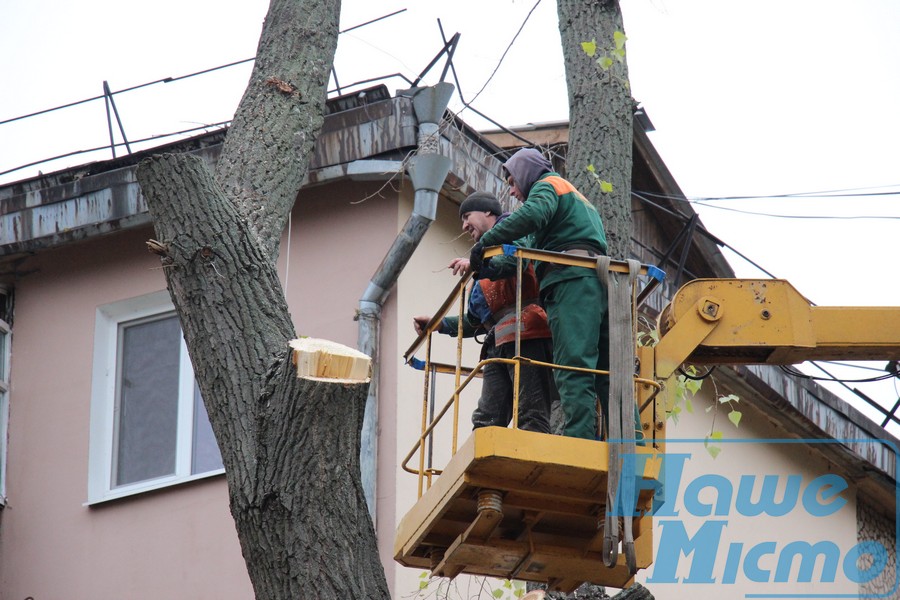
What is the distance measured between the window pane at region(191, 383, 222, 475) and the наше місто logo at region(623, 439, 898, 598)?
3.39 metres

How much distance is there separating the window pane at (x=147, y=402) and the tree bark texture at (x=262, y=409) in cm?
403

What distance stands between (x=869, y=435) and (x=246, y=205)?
26.3ft

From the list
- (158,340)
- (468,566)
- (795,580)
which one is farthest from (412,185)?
(795,580)

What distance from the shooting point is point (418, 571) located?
8547 millimetres

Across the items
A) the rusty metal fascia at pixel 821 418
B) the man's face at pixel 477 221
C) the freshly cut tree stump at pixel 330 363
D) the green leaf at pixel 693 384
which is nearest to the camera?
the freshly cut tree stump at pixel 330 363

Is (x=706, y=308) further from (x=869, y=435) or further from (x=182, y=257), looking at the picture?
(x=869, y=435)

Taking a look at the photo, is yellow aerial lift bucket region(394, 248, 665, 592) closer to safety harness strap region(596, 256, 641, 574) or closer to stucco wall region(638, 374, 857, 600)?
safety harness strap region(596, 256, 641, 574)

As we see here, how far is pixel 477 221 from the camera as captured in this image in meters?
6.71

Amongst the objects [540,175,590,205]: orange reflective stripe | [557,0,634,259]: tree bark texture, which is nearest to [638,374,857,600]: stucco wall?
[557,0,634,259]: tree bark texture

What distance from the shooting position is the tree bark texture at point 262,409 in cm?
506

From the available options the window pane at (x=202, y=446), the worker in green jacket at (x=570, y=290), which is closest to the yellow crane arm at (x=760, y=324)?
the worker in green jacket at (x=570, y=290)

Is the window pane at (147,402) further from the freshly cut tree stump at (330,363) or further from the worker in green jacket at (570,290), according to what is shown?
the freshly cut tree stump at (330,363)

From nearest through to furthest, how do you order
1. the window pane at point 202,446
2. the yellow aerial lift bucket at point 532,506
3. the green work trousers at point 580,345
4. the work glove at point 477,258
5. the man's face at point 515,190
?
the yellow aerial lift bucket at point 532,506, the green work trousers at point 580,345, the work glove at point 477,258, the man's face at point 515,190, the window pane at point 202,446

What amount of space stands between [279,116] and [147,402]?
361 centimetres
